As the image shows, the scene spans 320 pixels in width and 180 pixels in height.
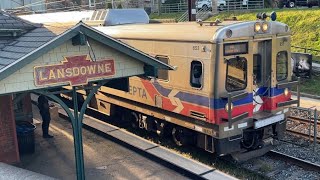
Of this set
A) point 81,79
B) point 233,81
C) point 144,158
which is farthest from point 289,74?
point 81,79

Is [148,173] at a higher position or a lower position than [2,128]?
lower

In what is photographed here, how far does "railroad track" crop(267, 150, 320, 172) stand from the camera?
33.3 ft

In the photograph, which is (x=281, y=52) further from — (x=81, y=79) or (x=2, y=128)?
(x=2, y=128)

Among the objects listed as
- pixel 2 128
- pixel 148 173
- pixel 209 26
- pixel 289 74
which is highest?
pixel 209 26

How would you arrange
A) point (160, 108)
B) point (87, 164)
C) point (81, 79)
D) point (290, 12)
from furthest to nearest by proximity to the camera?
point (290, 12) → point (160, 108) → point (87, 164) → point (81, 79)

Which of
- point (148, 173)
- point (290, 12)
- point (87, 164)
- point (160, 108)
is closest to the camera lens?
point (148, 173)

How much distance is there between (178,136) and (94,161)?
2468 mm

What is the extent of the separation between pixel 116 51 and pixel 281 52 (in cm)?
494

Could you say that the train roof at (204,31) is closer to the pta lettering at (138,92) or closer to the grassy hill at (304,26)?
the pta lettering at (138,92)

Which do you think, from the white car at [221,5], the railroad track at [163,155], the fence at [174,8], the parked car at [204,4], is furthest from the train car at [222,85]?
the fence at [174,8]

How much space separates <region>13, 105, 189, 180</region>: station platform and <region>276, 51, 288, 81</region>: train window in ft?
12.5

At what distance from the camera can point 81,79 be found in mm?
7711

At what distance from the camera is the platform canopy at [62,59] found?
6.93 metres

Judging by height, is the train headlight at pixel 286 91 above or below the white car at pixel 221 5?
below
